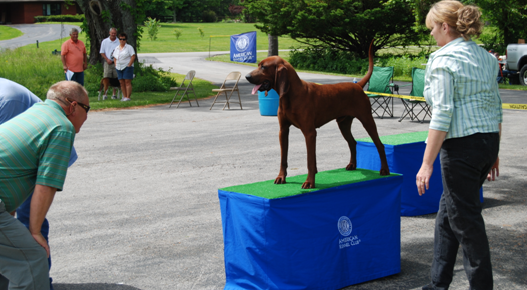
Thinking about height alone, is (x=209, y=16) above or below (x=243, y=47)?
above

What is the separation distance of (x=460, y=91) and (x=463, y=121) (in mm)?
186

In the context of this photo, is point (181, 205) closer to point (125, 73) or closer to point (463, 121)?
point (463, 121)

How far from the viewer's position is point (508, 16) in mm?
23969

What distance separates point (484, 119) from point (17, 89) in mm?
3171

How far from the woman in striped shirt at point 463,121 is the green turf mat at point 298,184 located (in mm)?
864

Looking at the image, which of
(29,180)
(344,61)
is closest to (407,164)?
(29,180)

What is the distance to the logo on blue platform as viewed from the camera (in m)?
3.84

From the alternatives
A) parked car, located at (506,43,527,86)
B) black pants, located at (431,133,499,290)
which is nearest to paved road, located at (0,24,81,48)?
parked car, located at (506,43,527,86)

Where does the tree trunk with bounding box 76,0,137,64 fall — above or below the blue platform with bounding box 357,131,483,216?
above

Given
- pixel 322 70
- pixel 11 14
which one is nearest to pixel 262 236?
pixel 322 70

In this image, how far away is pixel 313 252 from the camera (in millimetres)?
3701

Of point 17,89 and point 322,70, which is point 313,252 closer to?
point 17,89

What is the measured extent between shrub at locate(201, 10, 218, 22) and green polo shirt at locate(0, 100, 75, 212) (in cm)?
9267

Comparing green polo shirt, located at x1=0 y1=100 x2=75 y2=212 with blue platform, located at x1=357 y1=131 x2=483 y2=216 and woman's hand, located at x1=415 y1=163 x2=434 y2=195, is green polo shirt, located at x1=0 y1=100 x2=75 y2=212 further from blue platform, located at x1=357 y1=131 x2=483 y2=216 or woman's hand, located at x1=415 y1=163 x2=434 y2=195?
blue platform, located at x1=357 y1=131 x2=483 y2=216
